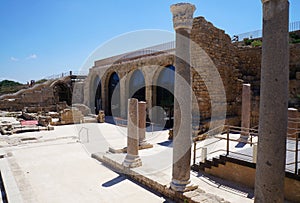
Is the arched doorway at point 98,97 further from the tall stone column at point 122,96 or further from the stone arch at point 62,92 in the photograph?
the stone arch at point 62,92

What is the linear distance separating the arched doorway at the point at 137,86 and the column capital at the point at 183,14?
15.7 meters

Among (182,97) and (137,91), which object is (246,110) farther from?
(137,91)

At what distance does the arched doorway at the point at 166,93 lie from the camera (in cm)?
1752

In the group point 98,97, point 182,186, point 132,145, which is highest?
point 98,97

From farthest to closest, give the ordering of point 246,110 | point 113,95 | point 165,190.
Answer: point 113,95 → point 246,110 → point 165,190

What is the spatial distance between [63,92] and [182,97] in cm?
3175

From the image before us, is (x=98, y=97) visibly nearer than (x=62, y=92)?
Yes

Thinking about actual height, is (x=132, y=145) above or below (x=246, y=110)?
below

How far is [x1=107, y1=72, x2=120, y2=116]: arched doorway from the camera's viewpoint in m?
24.7

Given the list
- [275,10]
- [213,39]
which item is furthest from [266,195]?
[213,39]

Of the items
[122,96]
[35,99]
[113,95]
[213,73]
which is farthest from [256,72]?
[35,99]

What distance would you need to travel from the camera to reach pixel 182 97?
4719 millimetres

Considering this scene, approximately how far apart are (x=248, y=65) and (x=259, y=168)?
14137 millimetres

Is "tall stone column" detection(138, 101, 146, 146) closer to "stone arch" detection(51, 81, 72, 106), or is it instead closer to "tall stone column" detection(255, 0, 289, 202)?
"tall stone column" detection(255, 0, 289, 202)
